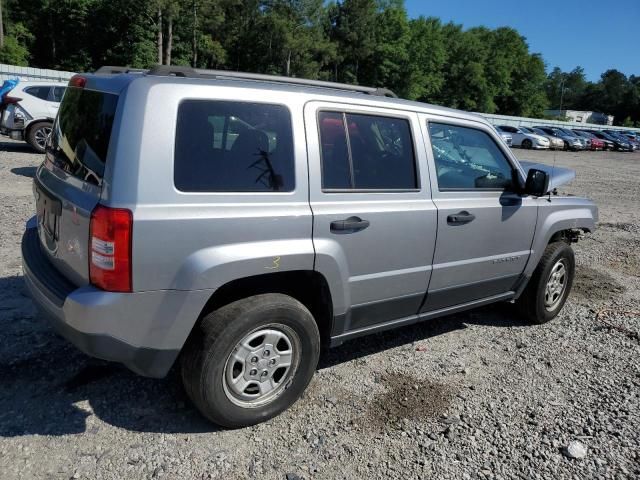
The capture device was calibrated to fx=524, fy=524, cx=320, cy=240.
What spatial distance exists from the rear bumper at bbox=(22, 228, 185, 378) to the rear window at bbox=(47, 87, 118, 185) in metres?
0.59

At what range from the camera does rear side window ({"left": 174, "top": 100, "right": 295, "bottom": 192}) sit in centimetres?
264

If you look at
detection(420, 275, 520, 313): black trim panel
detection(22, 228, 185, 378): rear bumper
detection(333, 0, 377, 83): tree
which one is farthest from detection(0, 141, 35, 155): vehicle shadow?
detection(333, 0, 377, 83): tree

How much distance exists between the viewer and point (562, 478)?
281 cm

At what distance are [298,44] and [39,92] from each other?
1930 inches

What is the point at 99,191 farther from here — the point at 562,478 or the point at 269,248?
the point at 562,478

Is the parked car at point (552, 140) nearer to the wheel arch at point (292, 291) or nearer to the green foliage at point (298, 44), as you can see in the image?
the green foliage at point (298, 44)

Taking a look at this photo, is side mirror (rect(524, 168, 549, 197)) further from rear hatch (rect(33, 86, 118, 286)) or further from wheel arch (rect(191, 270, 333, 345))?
rear hatch (rect(33, 86, 118, 286))

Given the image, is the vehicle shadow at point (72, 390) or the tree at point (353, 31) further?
the tree at point (353, 31)

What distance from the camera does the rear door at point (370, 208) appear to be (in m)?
3.06

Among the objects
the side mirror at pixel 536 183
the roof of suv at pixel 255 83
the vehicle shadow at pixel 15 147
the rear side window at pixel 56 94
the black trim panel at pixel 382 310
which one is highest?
the roof of suv at pixel 255 83

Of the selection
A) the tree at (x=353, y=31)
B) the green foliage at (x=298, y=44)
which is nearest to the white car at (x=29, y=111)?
the green foliage at (x=298, y=44)

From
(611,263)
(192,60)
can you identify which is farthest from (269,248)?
(192,60)

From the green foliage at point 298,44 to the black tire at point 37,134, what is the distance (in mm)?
34683

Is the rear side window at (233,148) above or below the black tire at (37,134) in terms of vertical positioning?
above
